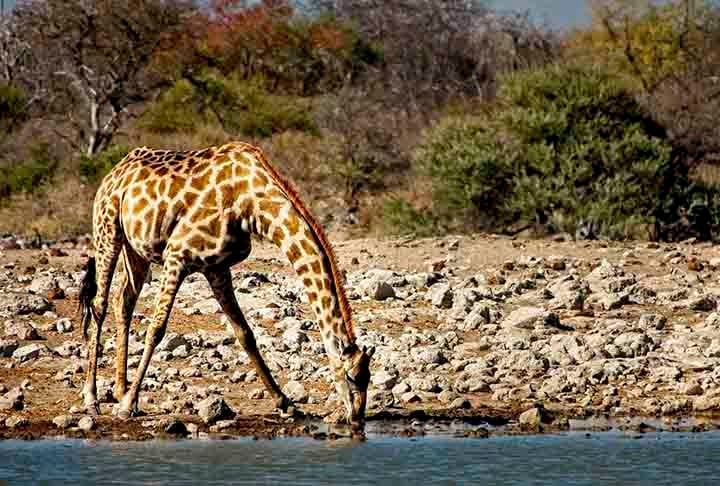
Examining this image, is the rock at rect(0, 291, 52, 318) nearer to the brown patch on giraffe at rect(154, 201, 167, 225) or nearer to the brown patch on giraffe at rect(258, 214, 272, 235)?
the brown patch on giraffe at rect(154, 201, 167, 225)

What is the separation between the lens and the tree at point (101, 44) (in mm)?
31203

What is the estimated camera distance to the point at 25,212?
81.3 feet

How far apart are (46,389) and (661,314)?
6.16 meters

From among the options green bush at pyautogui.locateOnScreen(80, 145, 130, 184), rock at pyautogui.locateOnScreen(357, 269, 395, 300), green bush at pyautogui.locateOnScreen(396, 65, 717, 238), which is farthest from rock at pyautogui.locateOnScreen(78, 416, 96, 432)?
green bush at pyautogui.locateOnScreen(80, 145, 130, 184)

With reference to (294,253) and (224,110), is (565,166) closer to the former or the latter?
(294,253)

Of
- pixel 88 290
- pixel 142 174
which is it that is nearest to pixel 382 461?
pixel 142 174

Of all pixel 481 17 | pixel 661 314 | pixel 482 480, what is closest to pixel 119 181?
pixel 482 480

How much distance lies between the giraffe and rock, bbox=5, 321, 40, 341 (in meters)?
1.66

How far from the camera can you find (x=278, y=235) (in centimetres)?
968

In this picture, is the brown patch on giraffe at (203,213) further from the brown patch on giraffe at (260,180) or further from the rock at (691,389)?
the rock at (691,389)

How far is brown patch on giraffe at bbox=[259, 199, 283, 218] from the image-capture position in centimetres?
968

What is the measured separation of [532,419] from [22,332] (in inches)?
192

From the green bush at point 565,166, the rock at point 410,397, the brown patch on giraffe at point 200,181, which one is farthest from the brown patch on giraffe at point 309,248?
the green bush at point 565,166

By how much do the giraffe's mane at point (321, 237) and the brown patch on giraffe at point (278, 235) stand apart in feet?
0.62
